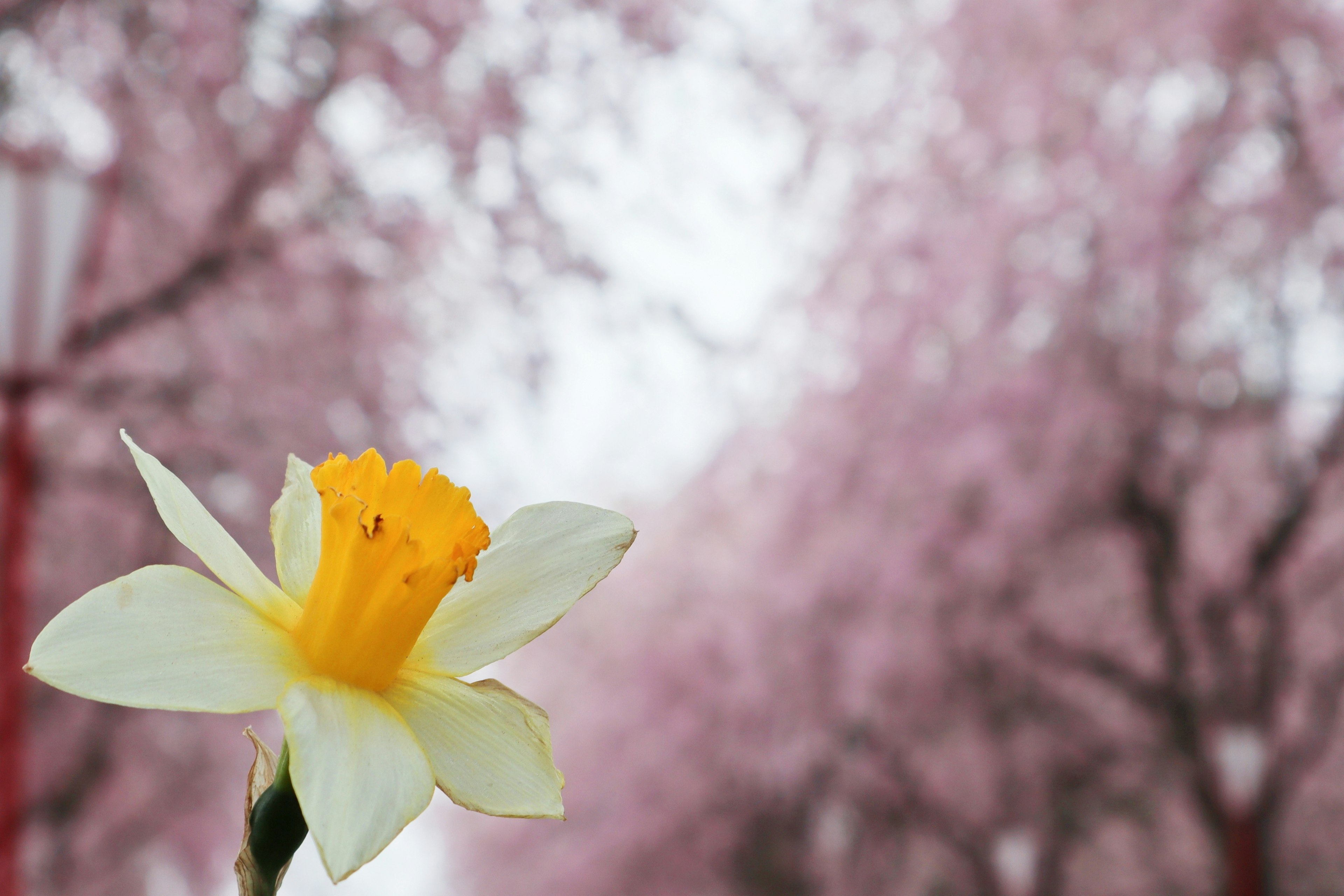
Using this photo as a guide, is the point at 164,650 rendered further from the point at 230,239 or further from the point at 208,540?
the point at 230,239

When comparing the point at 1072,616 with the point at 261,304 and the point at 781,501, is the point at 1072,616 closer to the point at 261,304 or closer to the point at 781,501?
the point at 781,501

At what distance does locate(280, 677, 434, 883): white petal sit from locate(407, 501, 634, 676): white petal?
4 centimetres

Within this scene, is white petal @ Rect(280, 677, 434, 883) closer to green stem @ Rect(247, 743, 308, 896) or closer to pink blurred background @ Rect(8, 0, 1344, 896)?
green stem @ Rect(247, 743, 308, 896)

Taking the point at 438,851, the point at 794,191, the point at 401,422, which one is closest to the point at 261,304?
the point at 401,422

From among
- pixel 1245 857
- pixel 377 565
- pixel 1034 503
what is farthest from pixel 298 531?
pixel 1034 503

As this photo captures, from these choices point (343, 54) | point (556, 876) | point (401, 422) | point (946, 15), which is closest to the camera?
point (343, 54)

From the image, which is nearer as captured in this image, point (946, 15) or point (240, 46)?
point (240, 46)

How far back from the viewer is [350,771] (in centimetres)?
34

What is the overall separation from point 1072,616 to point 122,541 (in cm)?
611

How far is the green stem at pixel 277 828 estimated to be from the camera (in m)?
0.31

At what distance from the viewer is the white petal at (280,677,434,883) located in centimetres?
32

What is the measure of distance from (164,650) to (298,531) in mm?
116

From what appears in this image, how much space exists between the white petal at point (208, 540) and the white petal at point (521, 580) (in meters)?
0.06

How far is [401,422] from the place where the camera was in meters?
5.89
